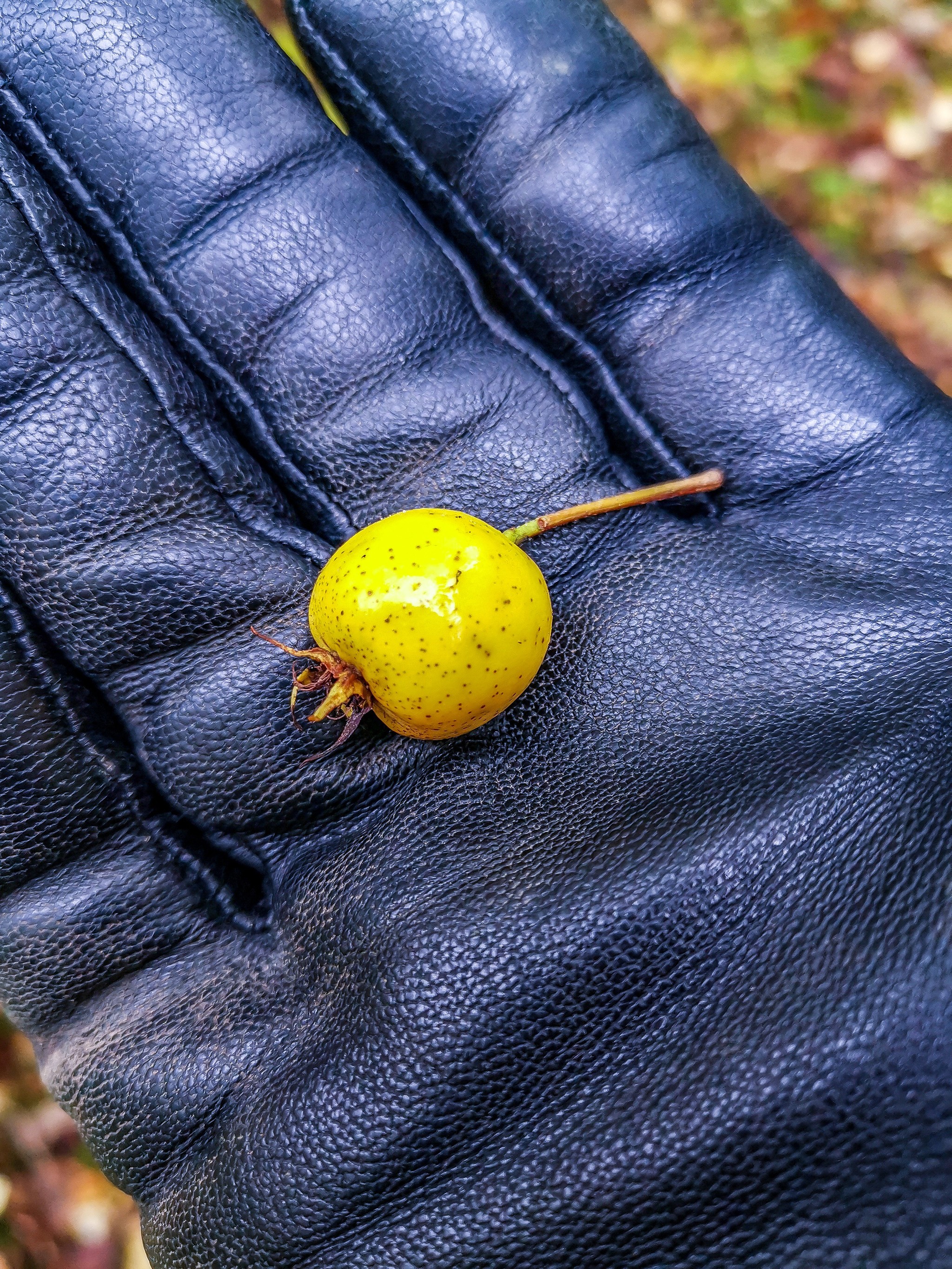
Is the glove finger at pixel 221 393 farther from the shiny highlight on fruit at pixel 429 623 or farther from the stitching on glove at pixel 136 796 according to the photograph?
the shiny highlight on fruit at pixel 429 623

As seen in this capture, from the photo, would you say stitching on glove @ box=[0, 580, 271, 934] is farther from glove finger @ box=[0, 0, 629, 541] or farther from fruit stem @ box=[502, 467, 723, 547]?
fruit stem @ box=[502, 467, 723, 547]

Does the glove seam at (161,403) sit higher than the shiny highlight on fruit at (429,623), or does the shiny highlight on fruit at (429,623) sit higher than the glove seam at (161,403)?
the glove seam at (161,403)

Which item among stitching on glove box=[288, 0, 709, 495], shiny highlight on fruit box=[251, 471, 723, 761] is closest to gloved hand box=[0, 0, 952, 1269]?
stitching on glove box=[288, 0, 709, 495]

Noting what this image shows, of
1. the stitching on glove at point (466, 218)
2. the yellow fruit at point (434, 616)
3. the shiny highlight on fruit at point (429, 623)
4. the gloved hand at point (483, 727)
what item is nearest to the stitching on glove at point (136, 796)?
the gloved hand at point (483, 727)

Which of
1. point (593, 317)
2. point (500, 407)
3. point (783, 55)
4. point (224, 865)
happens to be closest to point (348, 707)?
point (224, 865)

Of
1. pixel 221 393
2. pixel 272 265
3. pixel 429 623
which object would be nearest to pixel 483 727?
pixel 429 623

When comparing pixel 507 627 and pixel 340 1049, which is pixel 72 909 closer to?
pixel 340 1049
